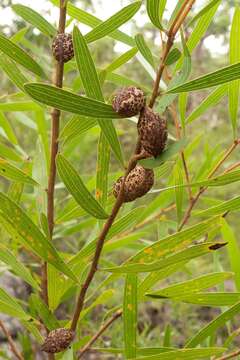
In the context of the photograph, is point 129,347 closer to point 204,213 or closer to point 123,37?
point 204,213

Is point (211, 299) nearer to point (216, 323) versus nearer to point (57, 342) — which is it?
point (216, 323)

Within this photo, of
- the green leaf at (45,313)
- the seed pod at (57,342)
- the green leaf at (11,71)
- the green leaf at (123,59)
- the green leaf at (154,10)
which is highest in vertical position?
the green leaf at (123,59)

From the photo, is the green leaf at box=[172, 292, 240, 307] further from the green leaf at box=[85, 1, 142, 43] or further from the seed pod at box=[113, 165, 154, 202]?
the green leaf at box=[85, 1, 142, 43]

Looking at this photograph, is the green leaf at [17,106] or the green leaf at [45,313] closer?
the green leaf at [45,313]

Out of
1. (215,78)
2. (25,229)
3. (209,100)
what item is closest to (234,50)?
(209,100)

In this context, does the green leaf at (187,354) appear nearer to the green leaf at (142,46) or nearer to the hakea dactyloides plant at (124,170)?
the hakea dactyloides plant at (124,170)

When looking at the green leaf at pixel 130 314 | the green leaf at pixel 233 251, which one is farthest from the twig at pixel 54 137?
the green leaf at pixel 233 251

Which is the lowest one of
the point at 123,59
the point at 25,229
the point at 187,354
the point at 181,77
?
the point at 187,354

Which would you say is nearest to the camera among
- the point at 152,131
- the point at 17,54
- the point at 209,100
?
the point at 152,131
